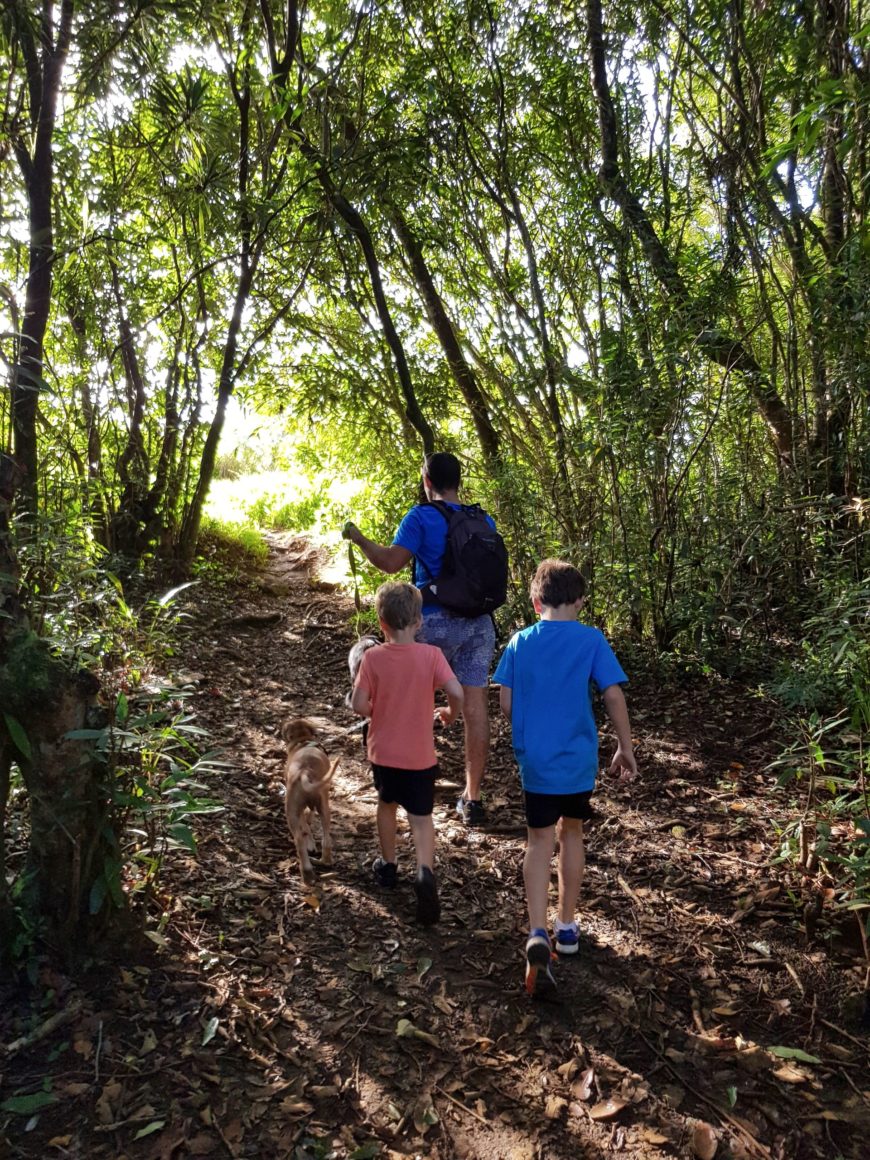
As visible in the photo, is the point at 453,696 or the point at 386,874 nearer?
the point at 453,696

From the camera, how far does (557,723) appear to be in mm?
2777

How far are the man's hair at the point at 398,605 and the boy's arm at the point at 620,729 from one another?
904 mm

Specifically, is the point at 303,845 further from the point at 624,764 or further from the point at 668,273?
the point at 668,273

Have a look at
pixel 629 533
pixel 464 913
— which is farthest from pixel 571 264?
pixel 464 913

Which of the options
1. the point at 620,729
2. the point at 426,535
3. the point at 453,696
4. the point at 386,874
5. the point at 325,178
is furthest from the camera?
the point at 325,178

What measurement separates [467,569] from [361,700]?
101 centimetres

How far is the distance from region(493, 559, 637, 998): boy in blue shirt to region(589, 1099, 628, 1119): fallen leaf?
1.47 ft

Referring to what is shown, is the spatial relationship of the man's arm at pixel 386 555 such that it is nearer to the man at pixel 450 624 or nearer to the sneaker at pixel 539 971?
the man at pixel 450 624

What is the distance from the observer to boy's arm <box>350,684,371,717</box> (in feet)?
10.5

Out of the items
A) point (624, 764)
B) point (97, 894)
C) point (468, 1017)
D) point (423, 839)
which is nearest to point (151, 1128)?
point (97, 894)

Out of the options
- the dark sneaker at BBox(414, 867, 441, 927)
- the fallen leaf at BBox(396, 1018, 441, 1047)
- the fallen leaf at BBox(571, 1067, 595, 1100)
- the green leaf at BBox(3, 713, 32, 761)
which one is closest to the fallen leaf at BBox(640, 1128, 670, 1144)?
the fallen leaf at BBox(571, 1067, 595, 1100)

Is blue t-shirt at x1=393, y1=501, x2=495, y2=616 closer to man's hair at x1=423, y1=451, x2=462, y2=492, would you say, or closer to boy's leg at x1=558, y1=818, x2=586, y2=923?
man's hair at x1=423, y1=451, x2=462, y2=492

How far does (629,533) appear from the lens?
5855 mm

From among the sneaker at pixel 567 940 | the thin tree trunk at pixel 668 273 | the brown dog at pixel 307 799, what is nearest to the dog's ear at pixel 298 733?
the brown dog at pixel 307 799
